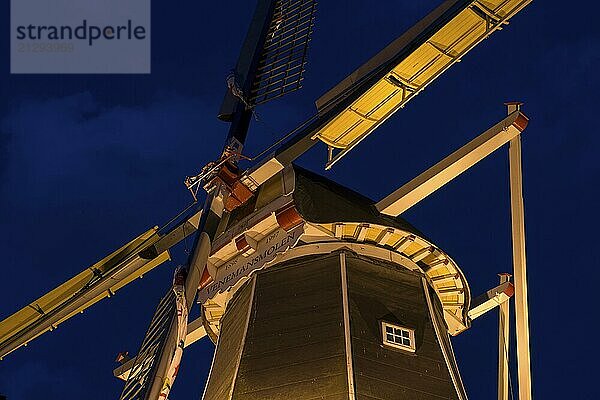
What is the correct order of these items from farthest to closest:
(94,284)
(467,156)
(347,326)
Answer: (94,284) → (467,156) → (347,326)

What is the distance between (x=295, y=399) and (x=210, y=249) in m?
2.03

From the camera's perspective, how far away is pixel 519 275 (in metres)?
14.8

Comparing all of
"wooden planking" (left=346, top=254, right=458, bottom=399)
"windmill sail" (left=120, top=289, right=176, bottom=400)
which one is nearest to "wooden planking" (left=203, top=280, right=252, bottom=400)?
"windmill sail" (left=120, top=289, right=176, bottom=400)

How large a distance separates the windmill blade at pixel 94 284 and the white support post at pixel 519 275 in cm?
400

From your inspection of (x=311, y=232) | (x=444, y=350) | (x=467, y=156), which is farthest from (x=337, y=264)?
(x=467, y=156)

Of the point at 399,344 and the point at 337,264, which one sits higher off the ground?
the point at 337,264

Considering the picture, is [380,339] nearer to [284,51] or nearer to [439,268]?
[439,268]

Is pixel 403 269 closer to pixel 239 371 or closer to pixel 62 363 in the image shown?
pixel 239 371

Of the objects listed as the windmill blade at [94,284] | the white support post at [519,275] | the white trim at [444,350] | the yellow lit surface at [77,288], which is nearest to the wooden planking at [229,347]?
the windmill blade at [94,284]

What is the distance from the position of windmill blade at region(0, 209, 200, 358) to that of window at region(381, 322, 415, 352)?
131 inches

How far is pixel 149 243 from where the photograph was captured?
16641 millimetres

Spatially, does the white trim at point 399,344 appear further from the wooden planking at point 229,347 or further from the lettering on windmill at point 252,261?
the wooden planking at point 229,347

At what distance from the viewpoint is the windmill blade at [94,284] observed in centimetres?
1648

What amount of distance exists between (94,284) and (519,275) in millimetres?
5571
